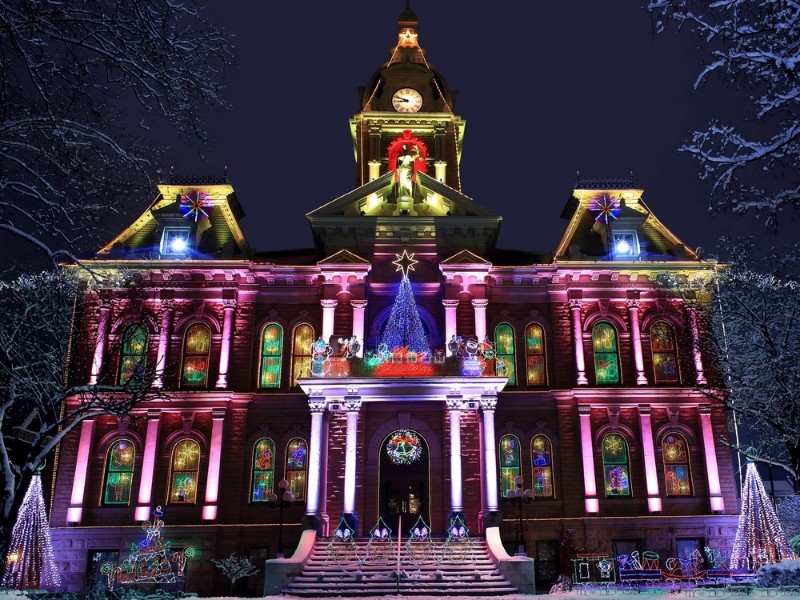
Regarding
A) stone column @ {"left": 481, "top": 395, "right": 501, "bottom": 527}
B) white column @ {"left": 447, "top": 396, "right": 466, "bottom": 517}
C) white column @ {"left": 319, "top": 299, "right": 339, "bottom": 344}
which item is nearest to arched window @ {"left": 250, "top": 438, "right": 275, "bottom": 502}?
white column @ {"left": 319, "top": 299, "right": 339, "bottom": 344}

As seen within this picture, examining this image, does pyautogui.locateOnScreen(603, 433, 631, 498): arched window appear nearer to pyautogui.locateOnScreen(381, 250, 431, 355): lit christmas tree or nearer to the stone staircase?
the stone staircase

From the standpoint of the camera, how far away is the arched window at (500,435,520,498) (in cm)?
2853

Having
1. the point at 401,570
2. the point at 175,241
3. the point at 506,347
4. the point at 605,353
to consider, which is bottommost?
the point at 401,570

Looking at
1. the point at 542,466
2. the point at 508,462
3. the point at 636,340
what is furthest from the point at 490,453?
the point at 636,340

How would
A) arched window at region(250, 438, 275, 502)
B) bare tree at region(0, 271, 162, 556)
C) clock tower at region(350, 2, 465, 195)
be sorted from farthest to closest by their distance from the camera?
clock tower at region(350, 2, 465, 195) → arched window at region(250, 438, 275, 502) → bare tree at region(0, 271, 162, 556)

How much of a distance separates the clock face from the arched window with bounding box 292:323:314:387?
1486 centimetres

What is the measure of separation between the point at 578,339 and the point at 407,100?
56.4 feet

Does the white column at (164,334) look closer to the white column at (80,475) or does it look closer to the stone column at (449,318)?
the white column at (80,475)

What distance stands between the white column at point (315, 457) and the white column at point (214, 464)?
11.8 ft

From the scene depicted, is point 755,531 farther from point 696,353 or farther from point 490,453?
point 490,453

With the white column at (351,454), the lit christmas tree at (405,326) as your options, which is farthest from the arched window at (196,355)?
the lit christmas tree at (405,326)

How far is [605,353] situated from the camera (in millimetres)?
30344

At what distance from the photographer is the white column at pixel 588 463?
2766 centimetres

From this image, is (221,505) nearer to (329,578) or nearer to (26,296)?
(329,578)
